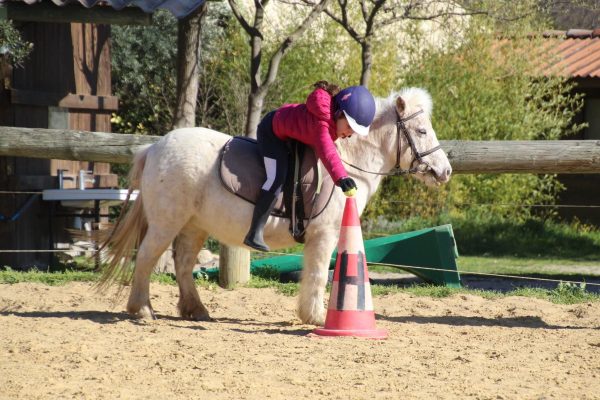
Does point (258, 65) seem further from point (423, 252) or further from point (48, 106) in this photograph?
point (48, 106)

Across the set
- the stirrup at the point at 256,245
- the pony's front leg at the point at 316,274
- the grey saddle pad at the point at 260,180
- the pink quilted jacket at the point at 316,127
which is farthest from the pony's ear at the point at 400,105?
the stirrup at the point at 256,245

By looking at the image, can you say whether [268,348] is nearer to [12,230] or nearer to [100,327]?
[100,327]

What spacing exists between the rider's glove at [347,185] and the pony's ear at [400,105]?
0.89m

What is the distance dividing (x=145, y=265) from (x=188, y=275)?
16.2 inches

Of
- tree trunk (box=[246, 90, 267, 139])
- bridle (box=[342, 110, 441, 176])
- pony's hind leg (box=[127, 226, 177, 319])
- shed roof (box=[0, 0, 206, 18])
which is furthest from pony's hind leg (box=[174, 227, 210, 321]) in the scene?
shed roof (box=[0, 0, 206, 18])

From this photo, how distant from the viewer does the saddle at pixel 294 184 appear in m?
Answer: 6.82

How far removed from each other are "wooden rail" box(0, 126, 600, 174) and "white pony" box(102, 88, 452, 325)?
1.57 metres

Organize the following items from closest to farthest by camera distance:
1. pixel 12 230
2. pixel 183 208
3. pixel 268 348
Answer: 1. pixel 268 348
2. pixel 183 208
3. pixel 12 230

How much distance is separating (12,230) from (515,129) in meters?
9.11

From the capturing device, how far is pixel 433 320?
25.0 feet

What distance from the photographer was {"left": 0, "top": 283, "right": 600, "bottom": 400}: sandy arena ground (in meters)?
4.81

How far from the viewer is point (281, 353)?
18.8 feet

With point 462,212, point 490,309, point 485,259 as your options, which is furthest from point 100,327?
point 462,212

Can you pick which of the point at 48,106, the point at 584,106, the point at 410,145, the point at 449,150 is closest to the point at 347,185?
the point at 410,145
